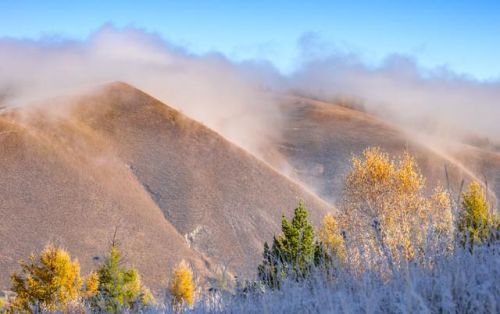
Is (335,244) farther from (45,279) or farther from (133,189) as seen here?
(133,189)

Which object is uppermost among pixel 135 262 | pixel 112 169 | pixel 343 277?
pixel 343 277

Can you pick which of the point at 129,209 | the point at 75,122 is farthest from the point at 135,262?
the point at 75,122

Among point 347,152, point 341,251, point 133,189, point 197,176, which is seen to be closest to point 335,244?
point 341,251

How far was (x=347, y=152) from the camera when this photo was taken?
6260 inches

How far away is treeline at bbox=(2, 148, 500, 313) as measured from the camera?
5.24 meters

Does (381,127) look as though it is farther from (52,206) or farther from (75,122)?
(52,206)

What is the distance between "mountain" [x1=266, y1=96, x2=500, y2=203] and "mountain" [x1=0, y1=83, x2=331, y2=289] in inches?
1110

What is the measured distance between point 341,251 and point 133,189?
332 feet

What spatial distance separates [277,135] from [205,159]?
7020 centimetres

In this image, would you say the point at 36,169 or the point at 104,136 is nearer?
the point at 36,169

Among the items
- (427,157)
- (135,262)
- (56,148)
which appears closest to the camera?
(135,262)

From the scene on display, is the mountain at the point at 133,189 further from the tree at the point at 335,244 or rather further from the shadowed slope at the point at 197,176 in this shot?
the tree at the point at 335,244

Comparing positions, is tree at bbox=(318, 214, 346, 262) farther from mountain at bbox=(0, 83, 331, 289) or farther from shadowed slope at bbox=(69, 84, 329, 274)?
shadowed slope at bbox=(69, 84, 329, 274)

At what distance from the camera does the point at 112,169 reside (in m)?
110
